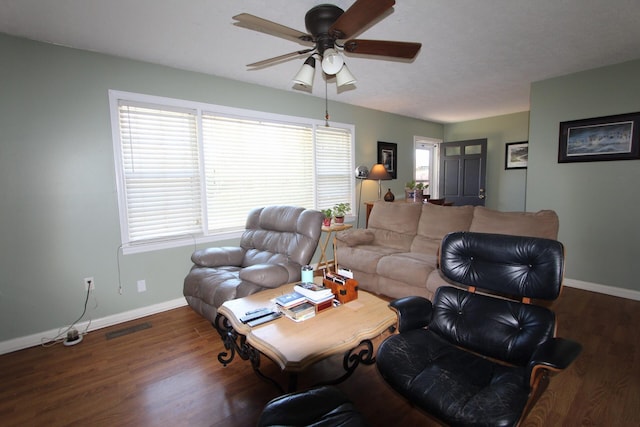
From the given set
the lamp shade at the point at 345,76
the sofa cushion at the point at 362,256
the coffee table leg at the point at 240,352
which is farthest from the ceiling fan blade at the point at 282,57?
the sofa cushion at the point at 362,256

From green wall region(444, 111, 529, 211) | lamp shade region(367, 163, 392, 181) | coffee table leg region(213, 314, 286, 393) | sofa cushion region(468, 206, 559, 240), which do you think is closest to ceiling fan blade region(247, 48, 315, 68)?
coffee table leg region(213, 314, 286, 393)

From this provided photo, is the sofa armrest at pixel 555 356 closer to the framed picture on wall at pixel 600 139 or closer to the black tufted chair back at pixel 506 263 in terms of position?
the black tufted chair back at pixel 506 263

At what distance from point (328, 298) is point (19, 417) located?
1969 millimetres

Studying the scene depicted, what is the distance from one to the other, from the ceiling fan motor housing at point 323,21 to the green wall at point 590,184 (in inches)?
131

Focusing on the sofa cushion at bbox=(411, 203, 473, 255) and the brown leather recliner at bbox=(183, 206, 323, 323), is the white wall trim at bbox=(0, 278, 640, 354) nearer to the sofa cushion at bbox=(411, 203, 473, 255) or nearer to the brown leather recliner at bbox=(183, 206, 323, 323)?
the brown leather recliner at bbox=(183, 206, 323, 323)

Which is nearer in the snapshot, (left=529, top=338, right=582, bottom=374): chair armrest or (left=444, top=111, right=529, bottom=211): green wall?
(left=529, top=338, right=582, bottom=374): chair armrest

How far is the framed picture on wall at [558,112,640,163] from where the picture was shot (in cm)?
326

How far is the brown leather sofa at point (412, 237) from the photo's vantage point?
2826 mm

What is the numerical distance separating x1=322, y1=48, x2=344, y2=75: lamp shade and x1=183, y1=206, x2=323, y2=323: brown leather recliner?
4.61ft

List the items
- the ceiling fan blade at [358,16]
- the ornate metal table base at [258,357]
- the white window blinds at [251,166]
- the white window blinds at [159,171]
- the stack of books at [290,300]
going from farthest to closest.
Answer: the white window blinds at [251,166] → the white window blinds at [159,171] → the stack of books at [290,300] → the ornate metal table base at [258,357] → the ceiling fan blade at [358,16]

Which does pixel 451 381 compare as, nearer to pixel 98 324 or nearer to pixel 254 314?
pixel 254 314

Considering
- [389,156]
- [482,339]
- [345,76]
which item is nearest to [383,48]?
[345,76]

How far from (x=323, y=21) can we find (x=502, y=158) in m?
5.27

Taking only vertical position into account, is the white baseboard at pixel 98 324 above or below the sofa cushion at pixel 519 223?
below
